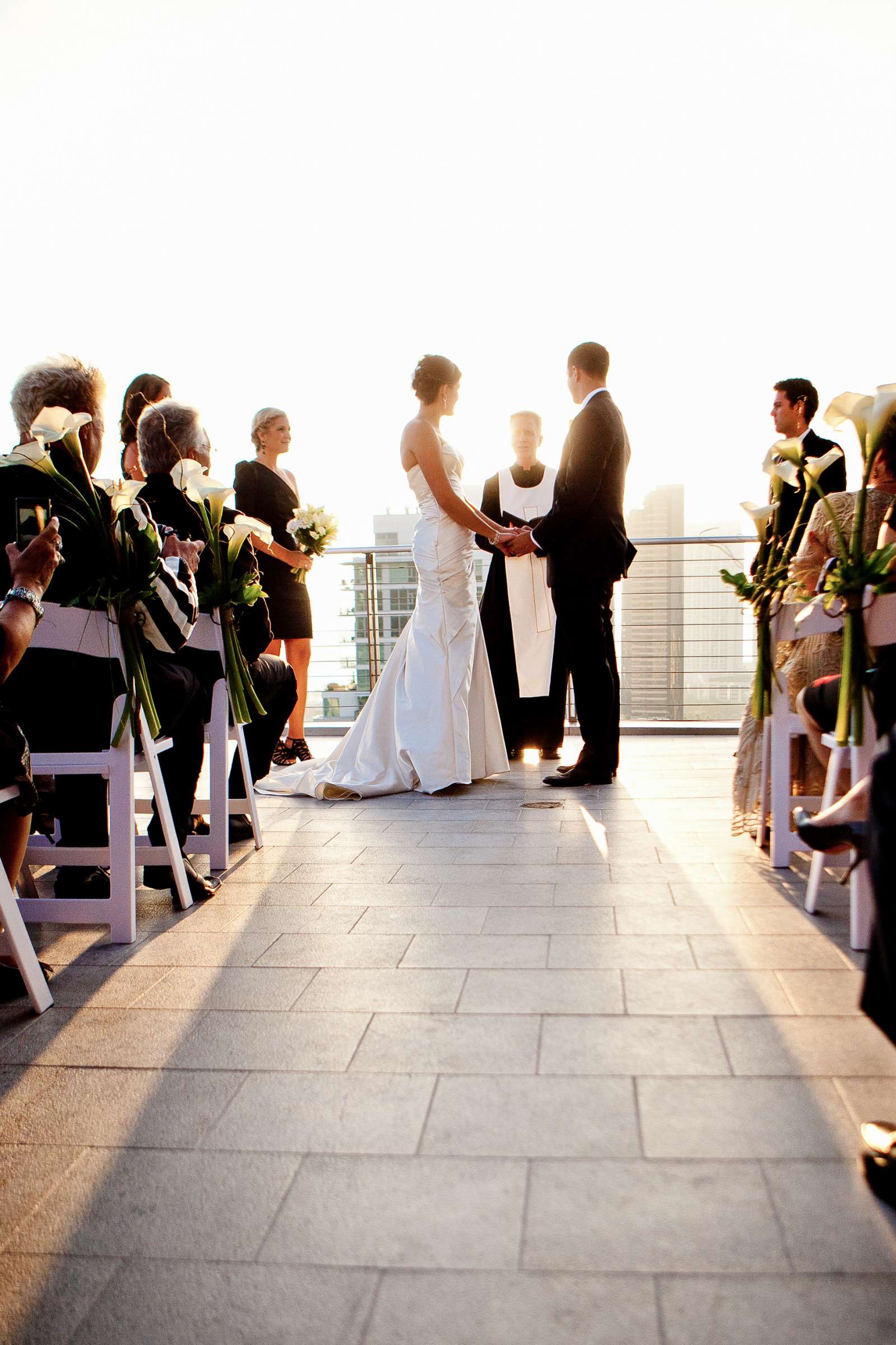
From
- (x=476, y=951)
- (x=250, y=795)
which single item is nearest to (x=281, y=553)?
(x=250, y=795)

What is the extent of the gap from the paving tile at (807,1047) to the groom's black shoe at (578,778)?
116 inches

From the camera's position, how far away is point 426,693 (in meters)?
4.93

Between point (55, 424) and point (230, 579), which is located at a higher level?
point (55, 424)

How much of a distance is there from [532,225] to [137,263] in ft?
8.13

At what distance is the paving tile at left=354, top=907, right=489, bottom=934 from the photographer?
2.70m

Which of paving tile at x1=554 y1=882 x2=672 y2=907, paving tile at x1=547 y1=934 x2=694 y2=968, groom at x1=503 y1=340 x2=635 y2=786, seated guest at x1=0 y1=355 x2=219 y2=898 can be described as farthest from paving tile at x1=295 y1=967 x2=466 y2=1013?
groom at x1=503 y1=340 x2=635 y2=786

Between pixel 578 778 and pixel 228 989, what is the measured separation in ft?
9.54

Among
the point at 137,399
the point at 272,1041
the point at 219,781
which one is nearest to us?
the point at 272,1041

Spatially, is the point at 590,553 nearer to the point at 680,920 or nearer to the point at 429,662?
the point at 429,662

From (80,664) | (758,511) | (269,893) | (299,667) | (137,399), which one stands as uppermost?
(137,399)

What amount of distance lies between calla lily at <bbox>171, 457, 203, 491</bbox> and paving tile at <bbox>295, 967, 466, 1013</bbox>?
154cm

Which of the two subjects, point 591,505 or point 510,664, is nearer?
point 591,505

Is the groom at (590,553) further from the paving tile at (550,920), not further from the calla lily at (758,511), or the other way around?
the paving tile at (550,920)

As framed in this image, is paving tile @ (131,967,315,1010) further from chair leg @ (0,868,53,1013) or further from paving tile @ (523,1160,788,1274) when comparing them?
paving tile @ (523,1160,788,1274)
